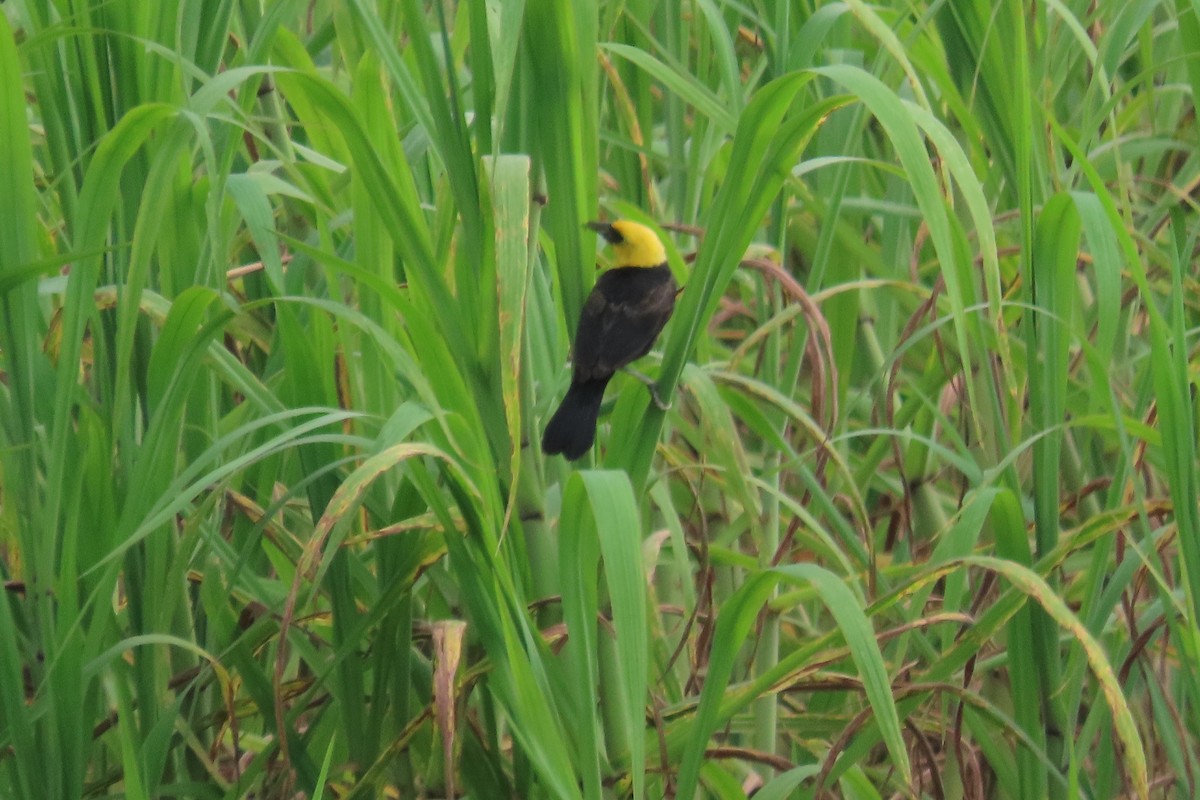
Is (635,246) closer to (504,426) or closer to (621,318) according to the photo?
(621,318)

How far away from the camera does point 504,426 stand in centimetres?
112

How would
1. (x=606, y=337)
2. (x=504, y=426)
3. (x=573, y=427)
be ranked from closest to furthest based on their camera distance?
(x=504, y=426) < (x=573, y=427) < (x=606, y=337)

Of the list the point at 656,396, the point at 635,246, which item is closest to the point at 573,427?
the point at 656,396

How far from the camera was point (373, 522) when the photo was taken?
1.39 meters

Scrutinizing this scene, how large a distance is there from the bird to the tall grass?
30mm

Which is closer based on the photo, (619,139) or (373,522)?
(373,522)

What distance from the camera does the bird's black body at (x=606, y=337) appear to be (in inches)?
49.8

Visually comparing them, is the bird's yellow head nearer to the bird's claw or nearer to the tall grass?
the tall grass

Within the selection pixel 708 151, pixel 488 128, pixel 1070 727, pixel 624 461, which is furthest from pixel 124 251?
pixel 1070 727

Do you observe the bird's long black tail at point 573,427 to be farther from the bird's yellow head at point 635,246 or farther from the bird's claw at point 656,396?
the bird's yellow head at point 635,246

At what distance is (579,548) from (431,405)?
0.61 ft

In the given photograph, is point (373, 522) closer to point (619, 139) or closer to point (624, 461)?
point (624, 461)

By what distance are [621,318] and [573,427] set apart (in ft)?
0.80

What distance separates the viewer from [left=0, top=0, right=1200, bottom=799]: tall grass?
1085 millimetres
